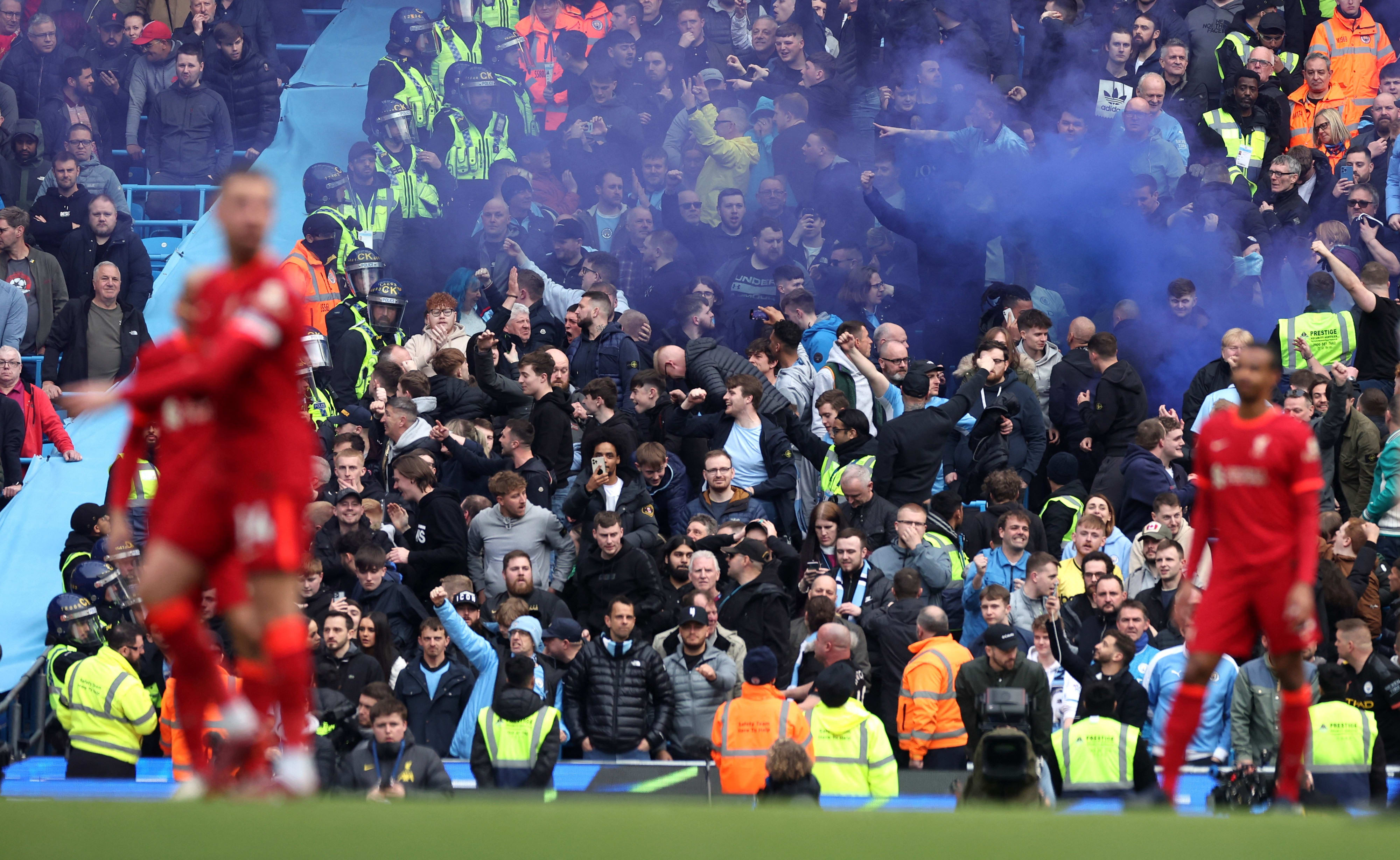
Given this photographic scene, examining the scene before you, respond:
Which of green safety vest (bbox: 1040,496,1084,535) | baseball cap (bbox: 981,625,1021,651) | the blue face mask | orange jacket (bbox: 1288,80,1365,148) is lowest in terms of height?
baseball cap (bbox: 981,625,1021,651)

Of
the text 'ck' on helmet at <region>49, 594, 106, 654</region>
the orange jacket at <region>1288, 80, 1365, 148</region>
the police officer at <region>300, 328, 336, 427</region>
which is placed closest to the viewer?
the text 'ck' on helmet at <region>49, 594, 106, 654</region>

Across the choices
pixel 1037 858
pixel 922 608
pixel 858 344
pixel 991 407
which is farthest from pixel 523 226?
pixel 1037 858

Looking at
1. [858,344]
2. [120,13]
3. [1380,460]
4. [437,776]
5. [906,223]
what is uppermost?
[120,13]

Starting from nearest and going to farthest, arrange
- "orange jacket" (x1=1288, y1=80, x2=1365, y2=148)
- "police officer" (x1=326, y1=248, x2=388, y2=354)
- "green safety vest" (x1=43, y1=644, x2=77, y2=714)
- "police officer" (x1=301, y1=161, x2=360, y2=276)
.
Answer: "green safety vest" (x1=43, y1=644, x2=77, y2=714) → "police officer" (x1=326, y1=248, x2=388, y2=354) → "police officer" (x1=301, y1=161, x2=360, y2=276) → "orange jacket" (x1=1288, y1=80, x2=1365, y2=148)

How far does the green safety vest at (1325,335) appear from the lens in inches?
486

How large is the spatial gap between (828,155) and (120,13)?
7.79 metres

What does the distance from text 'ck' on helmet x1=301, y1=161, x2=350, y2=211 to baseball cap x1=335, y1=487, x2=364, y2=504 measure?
4650mm

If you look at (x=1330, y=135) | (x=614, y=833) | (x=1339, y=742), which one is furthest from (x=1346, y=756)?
(x=1330, y=135)

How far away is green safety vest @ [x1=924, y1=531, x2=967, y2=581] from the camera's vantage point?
34.6ft

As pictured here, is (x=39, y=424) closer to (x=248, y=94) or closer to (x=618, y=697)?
(x=248, y=94)

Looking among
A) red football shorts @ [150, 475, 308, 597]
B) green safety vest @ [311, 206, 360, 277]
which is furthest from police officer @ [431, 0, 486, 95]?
red football shorts @ [150, 475, 308, 597]

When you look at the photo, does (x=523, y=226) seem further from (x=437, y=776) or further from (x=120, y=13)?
(x=437, y=776)

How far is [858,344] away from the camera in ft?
39.3

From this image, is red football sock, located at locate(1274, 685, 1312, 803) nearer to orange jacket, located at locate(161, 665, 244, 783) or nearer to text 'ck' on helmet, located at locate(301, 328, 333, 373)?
orange jacket, located at locate(161, 665, 244, 783)
